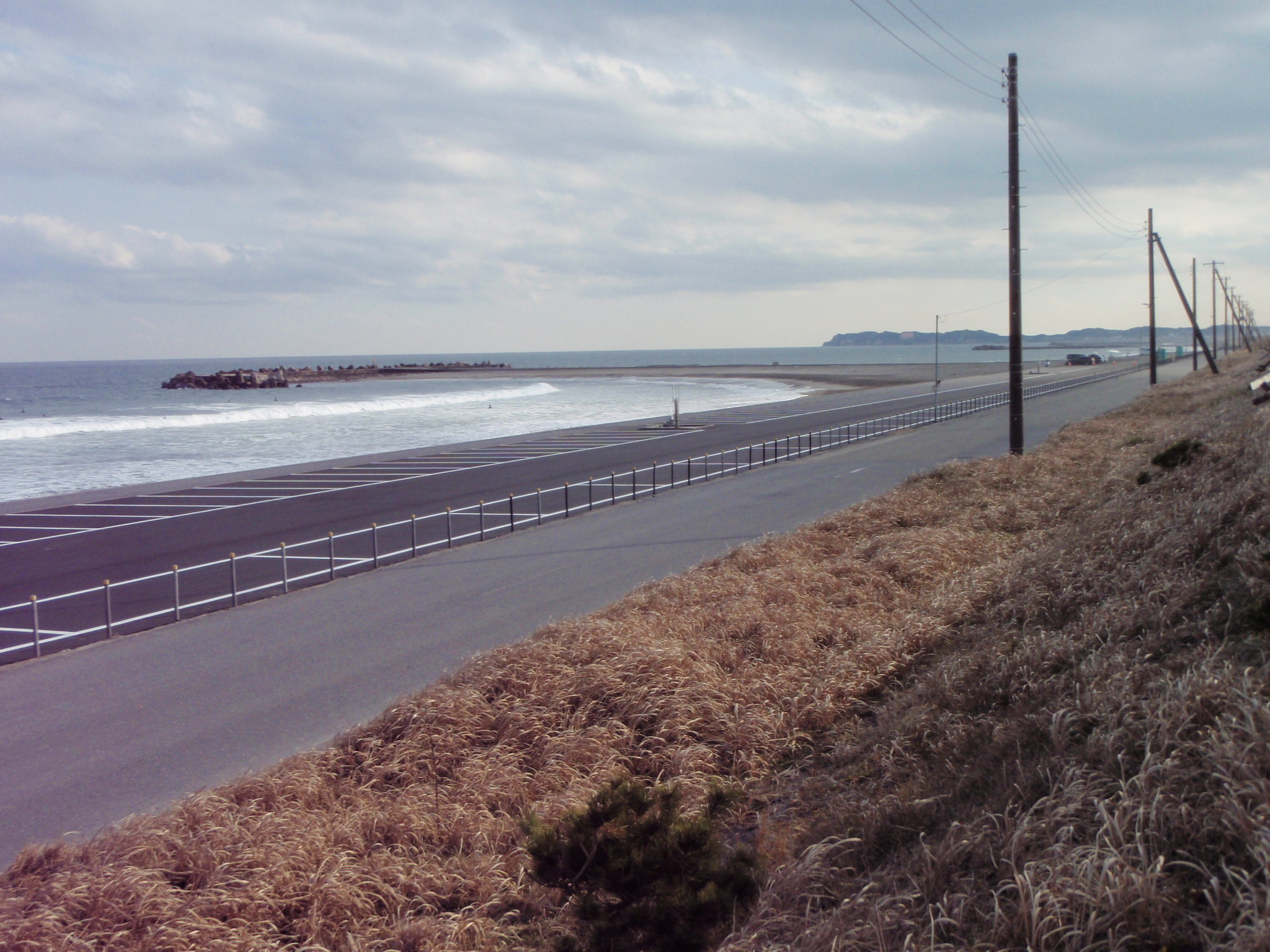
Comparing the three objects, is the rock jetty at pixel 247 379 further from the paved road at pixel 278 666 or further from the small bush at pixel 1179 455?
the small bush at pixel 1179 455

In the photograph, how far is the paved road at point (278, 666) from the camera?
25.8 feet

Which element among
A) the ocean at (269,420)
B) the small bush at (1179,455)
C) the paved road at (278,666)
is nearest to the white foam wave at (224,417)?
the ocean at (269,420)

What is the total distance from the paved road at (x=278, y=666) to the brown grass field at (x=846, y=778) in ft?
4.54

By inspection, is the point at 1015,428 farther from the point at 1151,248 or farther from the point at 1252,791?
the point at 1151,248

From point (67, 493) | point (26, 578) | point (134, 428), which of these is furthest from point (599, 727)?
point (134, 428)

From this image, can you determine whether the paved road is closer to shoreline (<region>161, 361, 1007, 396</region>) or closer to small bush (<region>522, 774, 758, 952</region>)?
small bush (<region>522, 774, 758, 952</region>)

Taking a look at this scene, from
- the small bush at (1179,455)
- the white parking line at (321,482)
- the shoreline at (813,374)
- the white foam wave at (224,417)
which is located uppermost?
the shoreline at (813,374)

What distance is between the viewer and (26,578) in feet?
56.1

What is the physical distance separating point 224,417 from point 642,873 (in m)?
74.8

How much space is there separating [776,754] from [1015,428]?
68.2 feet

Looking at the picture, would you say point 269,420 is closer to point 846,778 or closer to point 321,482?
point 321,482

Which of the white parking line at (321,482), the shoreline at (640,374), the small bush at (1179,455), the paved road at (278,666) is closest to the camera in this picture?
the paved road at (278,666)

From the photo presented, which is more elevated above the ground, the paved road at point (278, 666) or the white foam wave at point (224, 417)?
the white foam wave at point (224, 417)

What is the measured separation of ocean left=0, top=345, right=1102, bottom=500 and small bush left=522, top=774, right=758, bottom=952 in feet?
111
